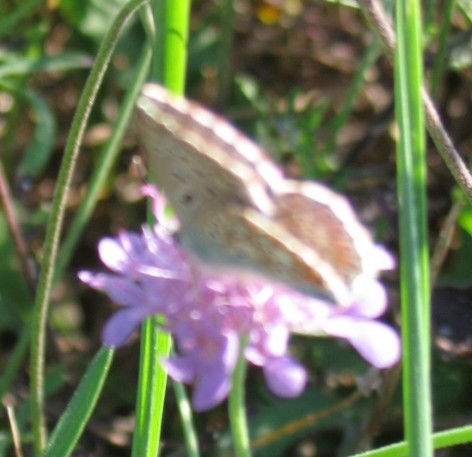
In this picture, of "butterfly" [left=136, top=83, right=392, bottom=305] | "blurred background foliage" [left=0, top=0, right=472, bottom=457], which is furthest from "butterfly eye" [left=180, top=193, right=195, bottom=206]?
"blurred background foliage" [left=0, top=0, right=472, bottom=457]

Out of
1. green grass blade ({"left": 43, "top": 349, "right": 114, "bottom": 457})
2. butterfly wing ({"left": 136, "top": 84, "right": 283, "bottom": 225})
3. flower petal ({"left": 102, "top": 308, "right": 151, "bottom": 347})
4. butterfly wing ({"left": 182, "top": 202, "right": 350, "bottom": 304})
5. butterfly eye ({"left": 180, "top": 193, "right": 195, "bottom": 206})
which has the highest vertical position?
butterfly wing ({"left": 136, "top": 84, "right": 283, "bottom": 225})

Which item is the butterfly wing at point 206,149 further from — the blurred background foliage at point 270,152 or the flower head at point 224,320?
the blurred background foliage at point 270,152

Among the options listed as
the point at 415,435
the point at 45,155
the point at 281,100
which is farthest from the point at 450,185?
the point at 415,435

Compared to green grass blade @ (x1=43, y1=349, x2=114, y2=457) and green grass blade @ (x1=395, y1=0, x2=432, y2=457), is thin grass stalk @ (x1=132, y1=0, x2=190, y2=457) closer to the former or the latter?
green grass blade @ (x1=43, y1=349, x2=114, y2=457)

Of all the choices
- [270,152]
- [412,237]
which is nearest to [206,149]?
[412,237]

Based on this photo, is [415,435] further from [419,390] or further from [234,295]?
[234,295]

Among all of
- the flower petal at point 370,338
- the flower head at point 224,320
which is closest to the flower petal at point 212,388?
the flower head at point 224,320
